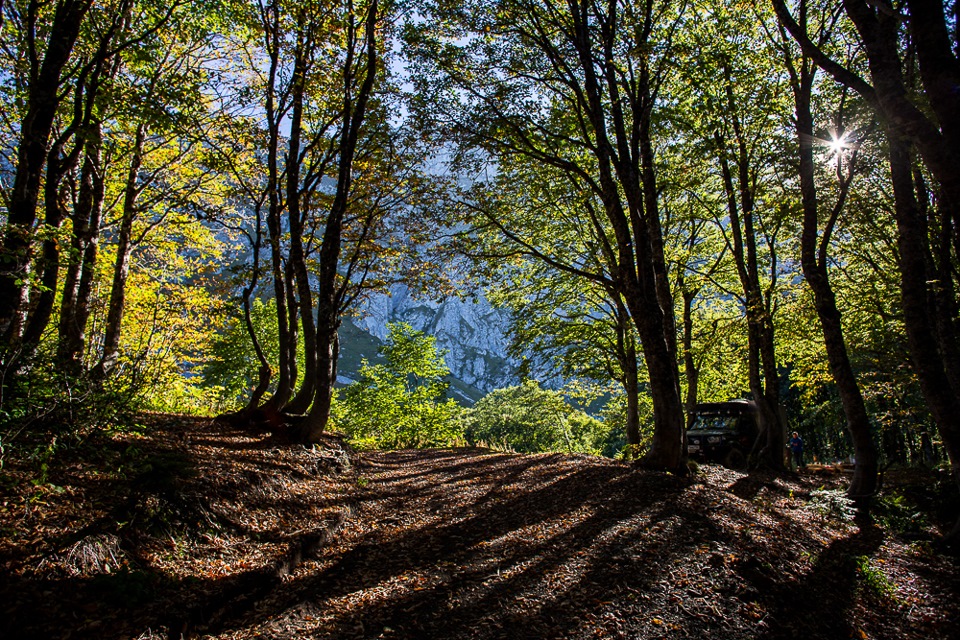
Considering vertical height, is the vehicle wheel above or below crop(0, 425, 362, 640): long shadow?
below

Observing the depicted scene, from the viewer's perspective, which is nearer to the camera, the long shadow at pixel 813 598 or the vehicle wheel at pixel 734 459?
the long shadow at pixel 813 598

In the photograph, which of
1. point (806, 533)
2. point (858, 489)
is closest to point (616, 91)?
point (806, 533)

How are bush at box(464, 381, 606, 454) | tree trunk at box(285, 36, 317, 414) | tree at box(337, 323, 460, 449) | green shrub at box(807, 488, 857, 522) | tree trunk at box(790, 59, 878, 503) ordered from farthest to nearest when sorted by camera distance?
bush at box(464, 381, 606, 454)
tree at box(337, 323, 460, 449)
tree trunk at box(285, 36, 317, 414)
tree trunk at box(790, 59, 878, 503)
green shrub at box(807, 488, 857, 522)

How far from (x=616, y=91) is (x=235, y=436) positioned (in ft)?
33.6

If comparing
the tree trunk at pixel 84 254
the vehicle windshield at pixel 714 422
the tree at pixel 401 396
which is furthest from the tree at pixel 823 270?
the tree at pixel 401 396

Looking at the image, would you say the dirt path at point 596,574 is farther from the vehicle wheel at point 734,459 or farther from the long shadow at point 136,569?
the vehicle wheel at point 734,459

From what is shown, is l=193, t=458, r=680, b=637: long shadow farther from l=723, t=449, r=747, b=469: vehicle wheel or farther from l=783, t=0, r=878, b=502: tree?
l=723, t=449, r=747, b=469: vehicle wheel

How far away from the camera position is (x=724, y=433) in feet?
46.4

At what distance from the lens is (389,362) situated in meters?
29.0

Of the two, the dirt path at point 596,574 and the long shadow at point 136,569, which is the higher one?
the long shadow at point 136,569

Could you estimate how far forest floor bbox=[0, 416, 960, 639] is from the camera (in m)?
3.35

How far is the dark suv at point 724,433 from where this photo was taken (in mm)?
13909

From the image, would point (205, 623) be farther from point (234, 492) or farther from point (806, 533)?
point (806, 533)

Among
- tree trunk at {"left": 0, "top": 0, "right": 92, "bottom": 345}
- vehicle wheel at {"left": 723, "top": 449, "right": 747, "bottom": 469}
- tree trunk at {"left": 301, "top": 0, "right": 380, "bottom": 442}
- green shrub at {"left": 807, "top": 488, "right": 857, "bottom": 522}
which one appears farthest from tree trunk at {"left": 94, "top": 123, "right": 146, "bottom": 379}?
vehicle wheel at {"left": 723, "top": 449, "right": 747, "bottom": 469}
